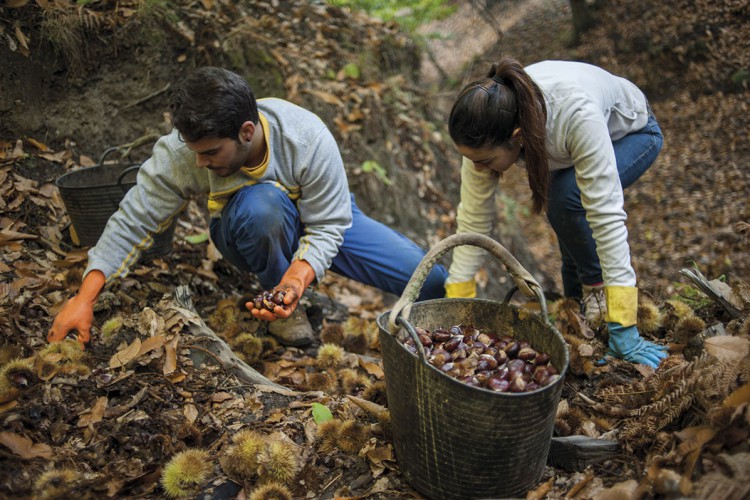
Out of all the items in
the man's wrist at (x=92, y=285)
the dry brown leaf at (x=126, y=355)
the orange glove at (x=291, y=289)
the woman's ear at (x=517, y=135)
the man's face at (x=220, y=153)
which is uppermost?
the woman's ear at (x=517, y=135)

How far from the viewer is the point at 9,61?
4301 mm

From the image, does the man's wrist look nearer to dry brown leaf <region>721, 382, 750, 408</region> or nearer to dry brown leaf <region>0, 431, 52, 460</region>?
dry brown leaf <region>0, 431, 52, 460</region>

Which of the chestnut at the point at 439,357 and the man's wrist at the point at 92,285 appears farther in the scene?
the man's wrist at the point at 92,285

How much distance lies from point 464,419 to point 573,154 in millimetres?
1671

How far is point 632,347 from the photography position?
2.95 m

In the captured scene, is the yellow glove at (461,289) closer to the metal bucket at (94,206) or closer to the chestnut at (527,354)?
the chestnut at (527,354)

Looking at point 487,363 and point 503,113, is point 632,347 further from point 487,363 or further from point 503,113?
point 503,113

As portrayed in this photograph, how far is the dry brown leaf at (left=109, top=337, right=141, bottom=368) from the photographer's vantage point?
9.09ft

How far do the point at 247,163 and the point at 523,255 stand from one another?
172 inches

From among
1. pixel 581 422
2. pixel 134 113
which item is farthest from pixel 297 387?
pixel 134 113

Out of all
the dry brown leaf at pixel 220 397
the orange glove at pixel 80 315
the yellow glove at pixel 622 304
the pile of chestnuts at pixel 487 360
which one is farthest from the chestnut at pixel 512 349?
the orange glove at pixel 80 315

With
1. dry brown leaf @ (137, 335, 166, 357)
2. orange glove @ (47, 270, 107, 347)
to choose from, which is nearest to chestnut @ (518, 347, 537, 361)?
dry brown leaf @ (137, 335, 166, 357)

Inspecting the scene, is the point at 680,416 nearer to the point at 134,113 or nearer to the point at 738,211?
the point at 134,113

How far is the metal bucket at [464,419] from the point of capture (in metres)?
1.89
